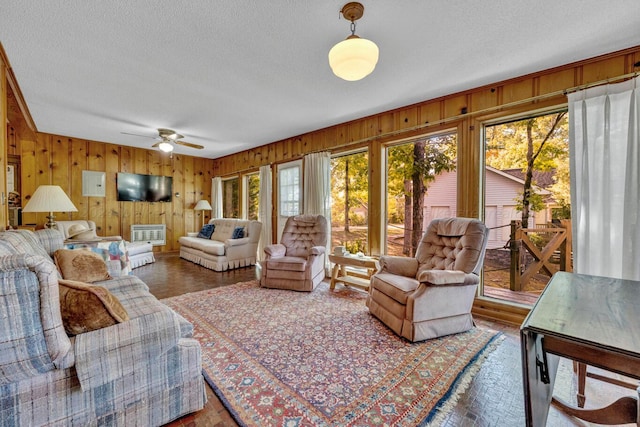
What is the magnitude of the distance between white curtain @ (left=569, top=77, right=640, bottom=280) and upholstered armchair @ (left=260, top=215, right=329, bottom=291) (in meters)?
2.69

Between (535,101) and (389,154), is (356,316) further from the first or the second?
(535,101)

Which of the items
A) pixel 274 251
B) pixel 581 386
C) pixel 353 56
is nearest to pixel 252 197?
pixel 274 251

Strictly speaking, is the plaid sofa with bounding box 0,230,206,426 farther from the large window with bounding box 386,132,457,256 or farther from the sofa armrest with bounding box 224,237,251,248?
the sofa armrest with bounding box 224,237,251,248

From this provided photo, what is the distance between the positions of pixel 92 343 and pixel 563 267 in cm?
391

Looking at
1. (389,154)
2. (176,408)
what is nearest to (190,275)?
(176,408)

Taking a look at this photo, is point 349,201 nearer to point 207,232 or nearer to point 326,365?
point 326,365

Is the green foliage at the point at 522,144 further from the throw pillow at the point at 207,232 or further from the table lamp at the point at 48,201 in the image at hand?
the throw pillow at the point at 207,232

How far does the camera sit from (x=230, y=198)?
7016 mm

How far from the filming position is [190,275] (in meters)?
4.48

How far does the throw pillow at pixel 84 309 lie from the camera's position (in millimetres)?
1188

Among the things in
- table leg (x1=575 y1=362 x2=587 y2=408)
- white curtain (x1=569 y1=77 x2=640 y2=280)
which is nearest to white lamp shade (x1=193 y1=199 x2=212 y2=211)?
white curtain (x1=569 y1=77 x2=640 y2=280)

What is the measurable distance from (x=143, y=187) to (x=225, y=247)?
2.83m

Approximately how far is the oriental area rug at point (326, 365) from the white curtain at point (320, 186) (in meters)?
1.72

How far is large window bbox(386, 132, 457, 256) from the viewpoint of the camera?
375 cm
